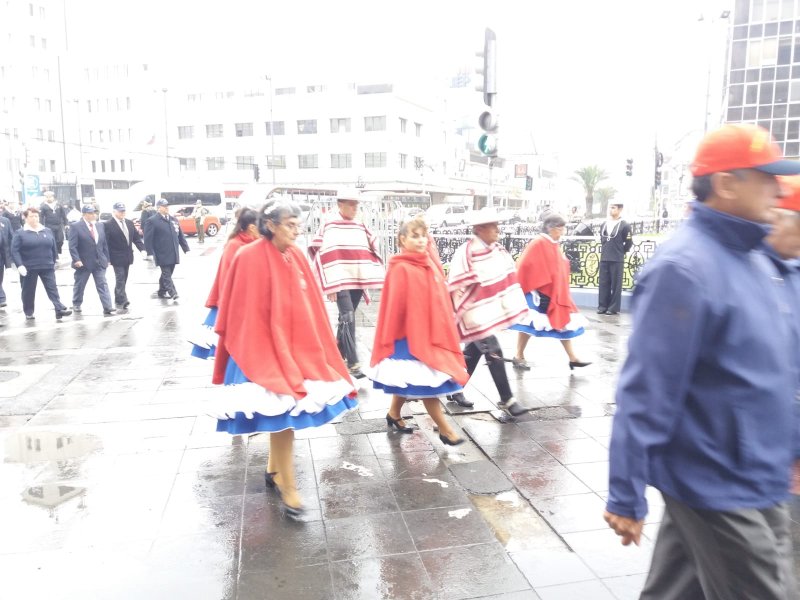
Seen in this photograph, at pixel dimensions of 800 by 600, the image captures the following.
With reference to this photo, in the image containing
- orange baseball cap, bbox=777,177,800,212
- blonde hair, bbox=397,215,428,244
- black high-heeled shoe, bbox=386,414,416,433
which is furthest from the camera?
black high-heeled shoe, bbox=386,414,416,433

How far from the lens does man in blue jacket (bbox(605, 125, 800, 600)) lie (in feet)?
6.54

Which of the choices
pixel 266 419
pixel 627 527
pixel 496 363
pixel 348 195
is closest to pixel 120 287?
pixel 348 195

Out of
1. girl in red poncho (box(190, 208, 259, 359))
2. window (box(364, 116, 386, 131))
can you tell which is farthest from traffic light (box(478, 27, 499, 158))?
window (box(364, 116, 386, 131))

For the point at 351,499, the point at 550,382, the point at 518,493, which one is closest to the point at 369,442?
the point at 351,499

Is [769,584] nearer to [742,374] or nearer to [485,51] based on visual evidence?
[742,374]

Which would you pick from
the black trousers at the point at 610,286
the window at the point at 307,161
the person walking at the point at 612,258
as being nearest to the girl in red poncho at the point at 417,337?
the person walking at the point at 612,258

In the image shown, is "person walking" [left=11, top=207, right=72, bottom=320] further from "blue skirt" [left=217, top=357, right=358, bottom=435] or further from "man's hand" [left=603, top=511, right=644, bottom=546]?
"man's hand" [left=603, top=511, right=644, bottom=546]

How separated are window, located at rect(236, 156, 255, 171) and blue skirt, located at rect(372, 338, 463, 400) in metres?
59.2

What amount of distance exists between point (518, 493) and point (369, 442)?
53.6 inches

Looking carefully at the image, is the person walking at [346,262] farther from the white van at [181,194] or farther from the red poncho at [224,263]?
the white van at [181,194]

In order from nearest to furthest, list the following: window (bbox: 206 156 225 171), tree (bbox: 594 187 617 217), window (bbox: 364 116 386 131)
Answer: window (bbox: 364 116 386 131) < window (bbox: 206 156 225 171) < tree (bbox: 594 187 617 217)

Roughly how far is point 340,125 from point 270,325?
58046mm

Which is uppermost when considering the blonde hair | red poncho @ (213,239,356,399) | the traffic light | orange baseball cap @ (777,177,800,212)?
the traffic light

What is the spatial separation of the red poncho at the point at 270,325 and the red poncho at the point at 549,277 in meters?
3.66
